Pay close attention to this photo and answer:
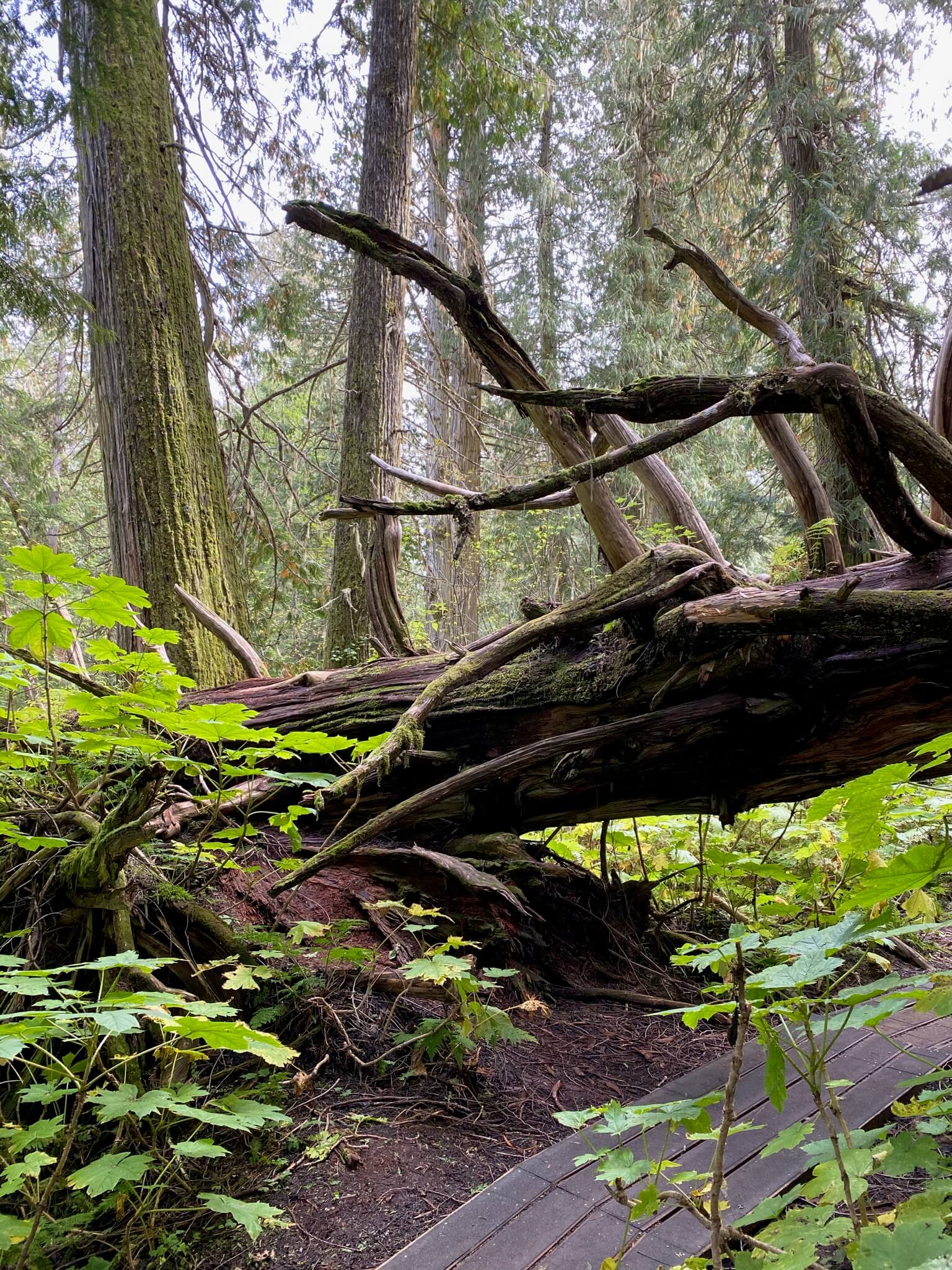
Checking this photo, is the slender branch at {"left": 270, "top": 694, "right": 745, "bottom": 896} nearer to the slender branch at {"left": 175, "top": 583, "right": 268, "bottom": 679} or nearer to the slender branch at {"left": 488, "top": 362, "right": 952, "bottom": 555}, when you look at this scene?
the slender branch at {"left": 488, "top": 362, "right": 952, "bottom": 555}

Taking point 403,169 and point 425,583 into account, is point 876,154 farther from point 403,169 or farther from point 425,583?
point 425,583

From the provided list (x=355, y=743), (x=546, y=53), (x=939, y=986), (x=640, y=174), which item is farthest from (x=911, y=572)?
(x=640, y=174)

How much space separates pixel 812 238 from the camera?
23.2 feet

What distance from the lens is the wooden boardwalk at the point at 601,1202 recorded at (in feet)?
5.53

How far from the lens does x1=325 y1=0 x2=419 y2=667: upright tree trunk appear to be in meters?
5.88

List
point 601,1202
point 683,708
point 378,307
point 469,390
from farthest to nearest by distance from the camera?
Result: point 469,390 < point 378,307 < point 683,708 < point 601,1202

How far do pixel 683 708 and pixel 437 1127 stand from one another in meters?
1.53

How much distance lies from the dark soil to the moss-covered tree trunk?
283 centimetres

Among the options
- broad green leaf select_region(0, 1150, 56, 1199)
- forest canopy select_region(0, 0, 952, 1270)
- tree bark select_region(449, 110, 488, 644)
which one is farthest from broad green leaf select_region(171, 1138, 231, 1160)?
tree bark select_region(449, 110, 488, 644)

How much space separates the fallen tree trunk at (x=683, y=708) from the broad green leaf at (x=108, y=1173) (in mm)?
1263

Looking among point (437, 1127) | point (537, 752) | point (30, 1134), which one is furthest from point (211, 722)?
point (437, 1127)

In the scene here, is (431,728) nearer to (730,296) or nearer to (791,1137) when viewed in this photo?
(791,1137)

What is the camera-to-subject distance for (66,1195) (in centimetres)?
189

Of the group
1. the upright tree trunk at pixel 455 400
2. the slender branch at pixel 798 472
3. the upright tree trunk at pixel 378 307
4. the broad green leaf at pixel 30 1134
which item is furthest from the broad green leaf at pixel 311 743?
the upright tree trunk at pixel 455 400
